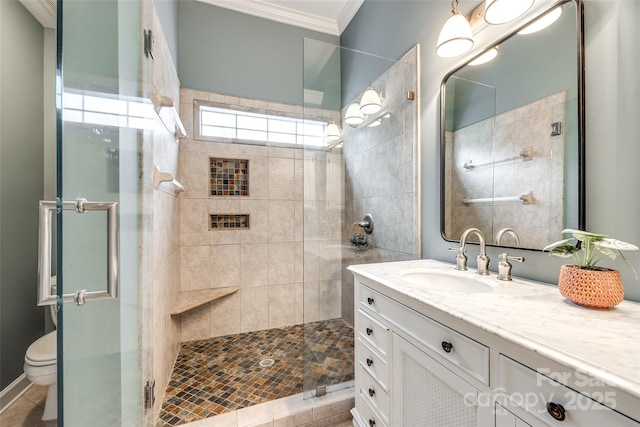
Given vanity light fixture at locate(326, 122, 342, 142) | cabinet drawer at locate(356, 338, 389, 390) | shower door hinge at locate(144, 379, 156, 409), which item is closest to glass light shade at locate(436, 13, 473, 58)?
vanity light fixture at locate(326, 122, 342, 142)

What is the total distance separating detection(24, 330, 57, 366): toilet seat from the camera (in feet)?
4.20

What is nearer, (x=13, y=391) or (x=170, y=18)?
(x=13, y=391)

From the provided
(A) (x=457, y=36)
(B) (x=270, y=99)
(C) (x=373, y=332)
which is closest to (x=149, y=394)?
(C) (x=373, y=332)

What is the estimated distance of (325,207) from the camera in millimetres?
1976

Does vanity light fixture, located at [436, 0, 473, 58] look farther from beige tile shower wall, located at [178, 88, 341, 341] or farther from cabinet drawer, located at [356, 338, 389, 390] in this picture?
beige tile shower wall, located at [178, 88, 341, 341]

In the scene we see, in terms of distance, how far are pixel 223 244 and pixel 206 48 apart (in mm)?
1978

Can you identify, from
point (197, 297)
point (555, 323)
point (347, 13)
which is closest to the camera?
point (555, 323)

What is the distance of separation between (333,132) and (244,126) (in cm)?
113

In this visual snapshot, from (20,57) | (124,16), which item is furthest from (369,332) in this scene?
(20,57)

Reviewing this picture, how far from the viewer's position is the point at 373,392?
1271mm

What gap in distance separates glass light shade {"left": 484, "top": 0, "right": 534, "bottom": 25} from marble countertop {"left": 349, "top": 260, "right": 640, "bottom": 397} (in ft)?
3.90

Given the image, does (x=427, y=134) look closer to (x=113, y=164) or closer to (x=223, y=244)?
(x=113, y=164)

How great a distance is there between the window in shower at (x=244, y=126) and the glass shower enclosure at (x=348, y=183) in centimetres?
63

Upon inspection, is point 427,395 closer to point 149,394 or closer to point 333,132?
point 149,394
